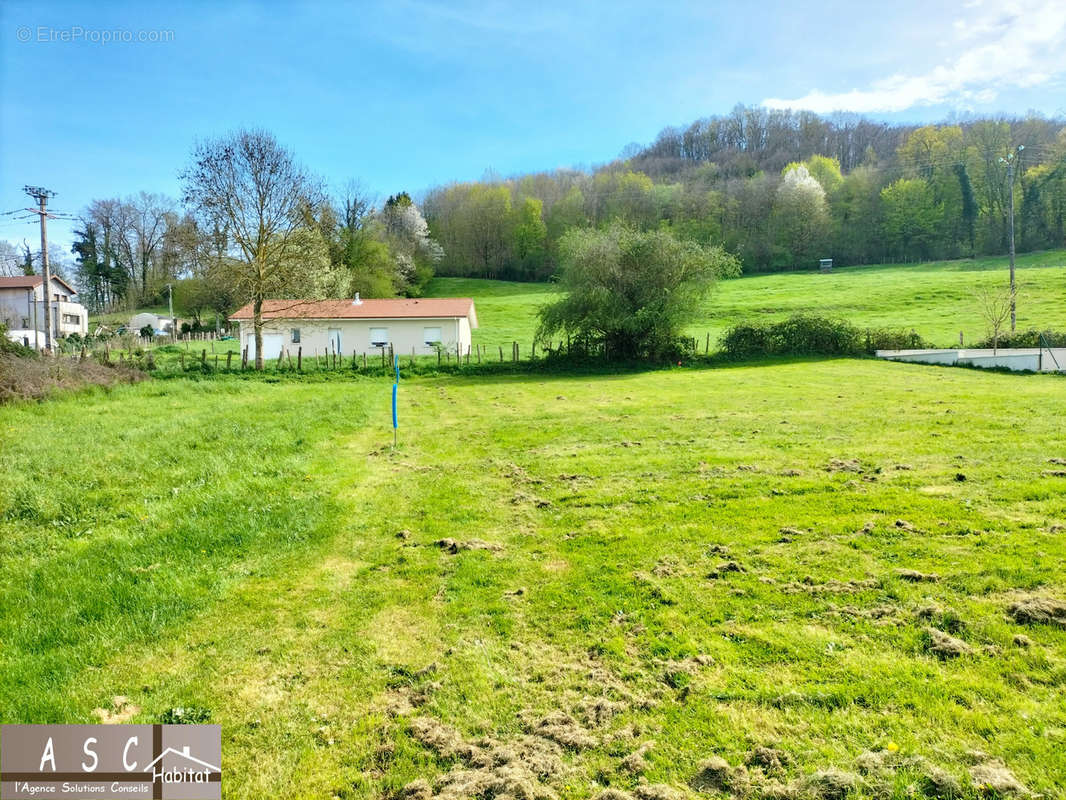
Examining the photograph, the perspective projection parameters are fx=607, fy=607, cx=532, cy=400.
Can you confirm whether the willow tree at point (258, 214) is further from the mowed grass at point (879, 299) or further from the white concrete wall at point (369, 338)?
the mowed grass at point (879, 299)

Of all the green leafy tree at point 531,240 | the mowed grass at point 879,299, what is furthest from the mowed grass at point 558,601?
the green leafy tree at point 531,240

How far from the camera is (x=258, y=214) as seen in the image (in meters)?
28.3

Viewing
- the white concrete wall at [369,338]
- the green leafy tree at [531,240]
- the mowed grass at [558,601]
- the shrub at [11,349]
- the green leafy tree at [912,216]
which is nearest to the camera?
the mowed grass at [558,601]

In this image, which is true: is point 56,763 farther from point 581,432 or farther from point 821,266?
point 821,266

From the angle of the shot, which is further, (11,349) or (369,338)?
(369,338)

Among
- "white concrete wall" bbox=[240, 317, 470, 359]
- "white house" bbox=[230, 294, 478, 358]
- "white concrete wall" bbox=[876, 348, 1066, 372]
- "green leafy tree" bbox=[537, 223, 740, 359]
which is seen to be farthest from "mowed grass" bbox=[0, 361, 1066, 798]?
"white concrete wall" bbox=[240, 317, 470, 359]

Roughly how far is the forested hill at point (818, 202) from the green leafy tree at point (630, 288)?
43143mm

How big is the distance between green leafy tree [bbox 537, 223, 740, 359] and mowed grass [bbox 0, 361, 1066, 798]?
1856 centimetres

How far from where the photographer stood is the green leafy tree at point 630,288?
1132 inches

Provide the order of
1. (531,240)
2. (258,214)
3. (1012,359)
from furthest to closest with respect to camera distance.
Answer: (531,240), (258,214), (1012,359)

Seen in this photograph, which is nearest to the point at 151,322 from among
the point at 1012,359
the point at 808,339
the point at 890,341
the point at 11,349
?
the point at 11,349

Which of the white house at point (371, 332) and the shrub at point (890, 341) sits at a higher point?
the white house at point (371, 332)

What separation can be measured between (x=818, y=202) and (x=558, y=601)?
81.7m

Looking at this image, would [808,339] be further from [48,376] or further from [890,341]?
[48,376]
